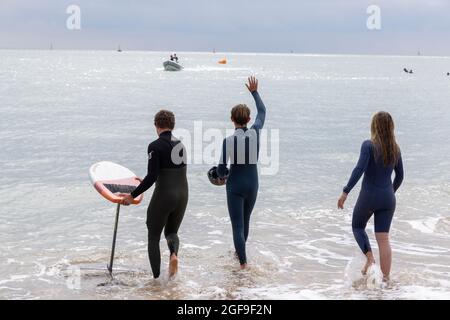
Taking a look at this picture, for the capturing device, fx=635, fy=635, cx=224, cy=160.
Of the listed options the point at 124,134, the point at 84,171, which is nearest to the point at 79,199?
the point at 84,171

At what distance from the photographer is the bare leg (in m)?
8.23

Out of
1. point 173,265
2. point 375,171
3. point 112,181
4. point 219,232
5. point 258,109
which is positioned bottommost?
point 173,265

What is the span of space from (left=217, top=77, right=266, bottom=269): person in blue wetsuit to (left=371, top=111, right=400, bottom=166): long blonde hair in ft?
5.28

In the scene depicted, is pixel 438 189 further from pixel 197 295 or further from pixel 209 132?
pixel 209 132

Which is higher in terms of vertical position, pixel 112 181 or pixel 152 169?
pixel 152 169

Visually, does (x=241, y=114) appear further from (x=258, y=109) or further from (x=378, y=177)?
(x=378, y=177)

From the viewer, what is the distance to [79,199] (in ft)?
53.7

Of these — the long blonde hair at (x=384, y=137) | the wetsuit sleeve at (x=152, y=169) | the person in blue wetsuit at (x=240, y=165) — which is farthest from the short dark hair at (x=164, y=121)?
the long blonde hair at (x=384, y=137)

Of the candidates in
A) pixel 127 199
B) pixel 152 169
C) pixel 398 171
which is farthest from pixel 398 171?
pixel 127 199

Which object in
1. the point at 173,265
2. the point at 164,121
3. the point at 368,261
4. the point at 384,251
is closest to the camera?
the point at 164,121

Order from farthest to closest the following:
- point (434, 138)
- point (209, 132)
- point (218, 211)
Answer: point (209, 132)
point (434, 138)
point (218, 211)

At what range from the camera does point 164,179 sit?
8.01 metres

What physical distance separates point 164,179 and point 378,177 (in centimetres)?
270

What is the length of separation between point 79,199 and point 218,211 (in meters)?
3.92
